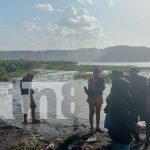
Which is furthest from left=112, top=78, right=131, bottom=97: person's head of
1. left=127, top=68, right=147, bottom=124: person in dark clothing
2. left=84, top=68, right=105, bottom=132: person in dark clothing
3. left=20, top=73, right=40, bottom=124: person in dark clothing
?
left=20, top=73, right=40, bottom=124: person in dark clothing

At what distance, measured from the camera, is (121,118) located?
22.3ft

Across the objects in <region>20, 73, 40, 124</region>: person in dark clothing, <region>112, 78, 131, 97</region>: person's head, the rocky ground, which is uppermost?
<region>112, 78, 131, 97</region>: person's head

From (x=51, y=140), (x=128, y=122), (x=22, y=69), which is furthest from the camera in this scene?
(x=22, y=69)

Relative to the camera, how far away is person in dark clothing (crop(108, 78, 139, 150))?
675 centimetres

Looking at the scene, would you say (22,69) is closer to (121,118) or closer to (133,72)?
(133,72)

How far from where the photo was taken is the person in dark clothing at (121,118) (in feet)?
22.2

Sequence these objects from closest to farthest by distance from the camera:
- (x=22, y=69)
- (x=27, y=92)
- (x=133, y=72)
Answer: (x=133, y=72) → (x=27, y=92) → (x=22, y=69)

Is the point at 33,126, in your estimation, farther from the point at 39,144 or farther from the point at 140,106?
the point at 140,106

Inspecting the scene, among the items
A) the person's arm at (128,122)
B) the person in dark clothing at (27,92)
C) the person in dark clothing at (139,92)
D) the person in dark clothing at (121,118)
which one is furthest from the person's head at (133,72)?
the person in dark clothing at (27,92)

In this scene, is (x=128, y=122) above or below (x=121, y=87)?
below

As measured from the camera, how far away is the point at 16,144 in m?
10.5

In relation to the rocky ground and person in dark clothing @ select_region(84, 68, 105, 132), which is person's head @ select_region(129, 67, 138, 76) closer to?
person in dark clothing @ select_region(84, 68, 105, 132)

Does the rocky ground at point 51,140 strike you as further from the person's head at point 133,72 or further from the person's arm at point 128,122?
the person's arm at point 128,122

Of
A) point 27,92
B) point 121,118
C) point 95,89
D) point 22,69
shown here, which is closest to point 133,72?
point 95,89
